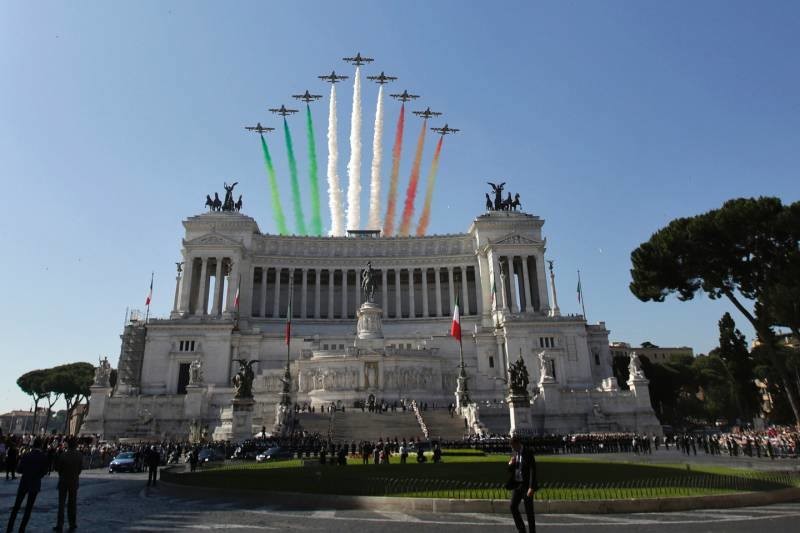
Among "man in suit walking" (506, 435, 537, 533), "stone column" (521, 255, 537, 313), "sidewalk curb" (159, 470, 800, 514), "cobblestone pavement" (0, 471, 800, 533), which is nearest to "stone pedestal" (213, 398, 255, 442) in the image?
"cobblestone pavement" (0, 471, 800, 533)

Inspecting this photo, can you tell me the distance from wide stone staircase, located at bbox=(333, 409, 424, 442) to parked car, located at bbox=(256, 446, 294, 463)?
907 centimetres

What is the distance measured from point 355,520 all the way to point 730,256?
41.0m

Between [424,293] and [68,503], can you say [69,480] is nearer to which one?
[68,503]

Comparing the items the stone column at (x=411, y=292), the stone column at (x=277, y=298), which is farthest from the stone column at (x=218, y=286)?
the stone column at (x=411, y=292)

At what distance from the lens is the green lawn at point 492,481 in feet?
54.7

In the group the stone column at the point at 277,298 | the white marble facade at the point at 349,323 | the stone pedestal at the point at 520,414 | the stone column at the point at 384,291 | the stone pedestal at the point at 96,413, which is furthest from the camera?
the stone column at the point at 384,291

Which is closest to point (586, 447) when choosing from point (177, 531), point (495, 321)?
point (177, 531)

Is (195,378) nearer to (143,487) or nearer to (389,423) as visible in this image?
(389,423)

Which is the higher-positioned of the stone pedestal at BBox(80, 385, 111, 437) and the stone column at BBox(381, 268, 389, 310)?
the stone column at BBox(381, 268, 389, 310)

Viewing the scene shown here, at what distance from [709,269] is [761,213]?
227 inches

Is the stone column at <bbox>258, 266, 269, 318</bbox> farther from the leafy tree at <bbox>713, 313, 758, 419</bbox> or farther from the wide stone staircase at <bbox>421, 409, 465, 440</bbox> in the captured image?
the leafy tree at <bbox>713, 313, 758, 419</bbox>

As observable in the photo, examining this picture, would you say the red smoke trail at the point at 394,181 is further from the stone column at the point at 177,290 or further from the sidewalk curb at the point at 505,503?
the sidewalk curb at the point at 505,503

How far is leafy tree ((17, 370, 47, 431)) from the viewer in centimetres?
10169

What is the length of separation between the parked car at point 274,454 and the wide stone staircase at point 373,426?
9072 mm
